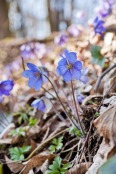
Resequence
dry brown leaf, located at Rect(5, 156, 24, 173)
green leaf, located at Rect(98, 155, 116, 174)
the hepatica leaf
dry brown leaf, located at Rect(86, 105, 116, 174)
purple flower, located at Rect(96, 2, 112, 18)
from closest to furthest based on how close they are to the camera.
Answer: green leaf, located at Rect(98, 155, 116, 174), dry brown leaf, located at Rect(86, 105, 116, 174), dry brown leaf, located at Rect(5, 156, 24, 173), the hepatica leaf, purple flower, located at Rect(96, 2, 112, 18)

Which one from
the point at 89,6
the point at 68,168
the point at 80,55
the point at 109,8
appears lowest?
the point at 68,168

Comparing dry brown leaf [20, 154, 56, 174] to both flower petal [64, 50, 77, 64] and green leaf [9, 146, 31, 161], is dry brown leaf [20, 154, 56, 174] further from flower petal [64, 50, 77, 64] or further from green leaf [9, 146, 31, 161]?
flower petal [64, 50, 77, 64]

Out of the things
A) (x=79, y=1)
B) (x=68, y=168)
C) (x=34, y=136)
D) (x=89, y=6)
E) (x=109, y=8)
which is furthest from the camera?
(x=79, y=1)

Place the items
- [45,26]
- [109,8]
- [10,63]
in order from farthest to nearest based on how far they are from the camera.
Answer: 1. [45,26]
2. [10,63]
3. [109,8]

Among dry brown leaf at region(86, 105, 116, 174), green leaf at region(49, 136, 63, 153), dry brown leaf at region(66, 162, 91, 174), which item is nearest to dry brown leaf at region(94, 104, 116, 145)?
dry brown leaf at region(86, 105, 116, 174)

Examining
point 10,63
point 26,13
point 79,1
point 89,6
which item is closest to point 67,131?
point 10,63

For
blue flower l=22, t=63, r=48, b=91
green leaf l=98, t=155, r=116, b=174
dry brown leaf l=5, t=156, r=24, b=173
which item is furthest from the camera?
dry brown leaf l=5, t=156, r=24, b=173

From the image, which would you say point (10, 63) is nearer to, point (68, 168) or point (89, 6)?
point (89, 6)

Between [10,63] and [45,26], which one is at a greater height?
[45,26]
